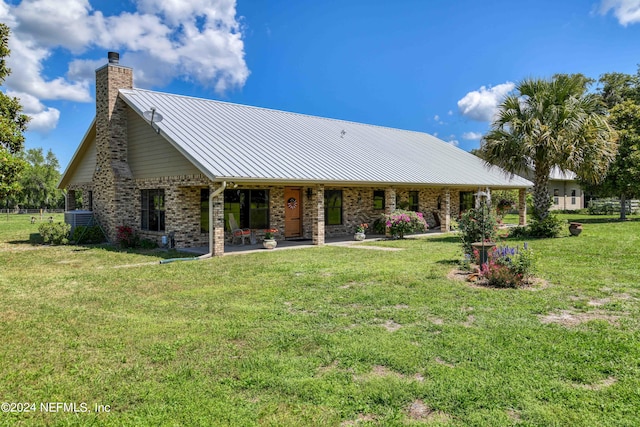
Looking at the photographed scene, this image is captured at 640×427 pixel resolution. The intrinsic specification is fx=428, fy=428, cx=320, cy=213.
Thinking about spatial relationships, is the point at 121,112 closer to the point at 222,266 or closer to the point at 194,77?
the point at 222,266

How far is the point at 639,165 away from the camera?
23.4 metres

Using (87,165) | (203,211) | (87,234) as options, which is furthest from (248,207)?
(87,165)

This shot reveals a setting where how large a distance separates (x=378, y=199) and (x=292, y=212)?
5.11m

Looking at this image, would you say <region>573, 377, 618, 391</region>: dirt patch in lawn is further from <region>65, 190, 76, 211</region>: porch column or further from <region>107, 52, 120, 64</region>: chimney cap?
<region>65, 190, 76, 211</region>: porch column

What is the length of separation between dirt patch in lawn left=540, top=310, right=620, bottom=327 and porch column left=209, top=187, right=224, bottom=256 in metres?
9.72

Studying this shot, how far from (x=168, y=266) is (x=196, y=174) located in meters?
3.64

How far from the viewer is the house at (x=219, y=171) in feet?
47.7

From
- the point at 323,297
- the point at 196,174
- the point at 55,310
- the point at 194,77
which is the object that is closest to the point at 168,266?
the point at 196,174

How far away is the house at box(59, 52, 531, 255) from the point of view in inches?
572

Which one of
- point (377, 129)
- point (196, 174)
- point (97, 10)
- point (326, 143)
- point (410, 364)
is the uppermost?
point (97, 10)

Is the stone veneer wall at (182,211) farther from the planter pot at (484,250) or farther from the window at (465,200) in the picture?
the window at (465,200)

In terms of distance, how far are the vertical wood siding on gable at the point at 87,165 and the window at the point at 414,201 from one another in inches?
611

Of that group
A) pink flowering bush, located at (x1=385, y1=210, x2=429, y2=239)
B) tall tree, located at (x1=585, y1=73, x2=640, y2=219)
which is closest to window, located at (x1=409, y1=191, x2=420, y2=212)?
pink flowering bush, located at (x1=385, y1=210, x2=429, y2=239)

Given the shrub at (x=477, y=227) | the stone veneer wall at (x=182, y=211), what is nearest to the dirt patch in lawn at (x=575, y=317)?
the shrub at (x=477, y=227)
